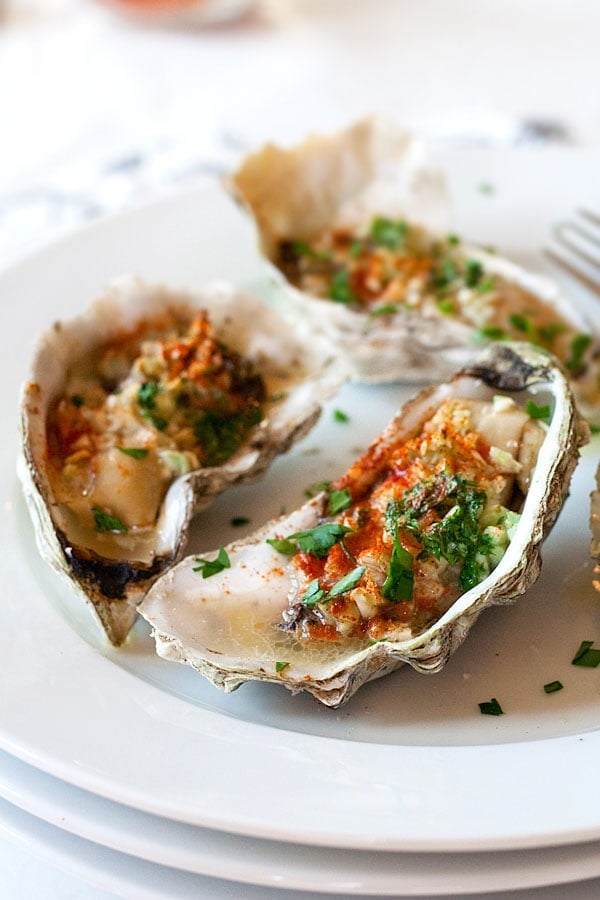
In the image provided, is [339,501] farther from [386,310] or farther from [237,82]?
[237,82]

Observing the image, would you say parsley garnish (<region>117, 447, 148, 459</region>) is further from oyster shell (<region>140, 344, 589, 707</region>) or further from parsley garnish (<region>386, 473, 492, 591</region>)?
parsley garnish (<region>386, 473, 492, 591</region>)

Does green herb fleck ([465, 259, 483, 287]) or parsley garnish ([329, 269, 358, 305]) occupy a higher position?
green herb fleck ([465, 259, 483, 287])

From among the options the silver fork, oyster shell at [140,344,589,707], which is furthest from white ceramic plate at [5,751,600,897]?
the silver fork

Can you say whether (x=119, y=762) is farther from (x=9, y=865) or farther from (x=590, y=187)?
(x=590, y=187)

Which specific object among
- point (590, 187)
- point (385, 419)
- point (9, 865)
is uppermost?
point (590, 187)

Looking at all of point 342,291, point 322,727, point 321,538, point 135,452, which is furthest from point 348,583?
point 342,291

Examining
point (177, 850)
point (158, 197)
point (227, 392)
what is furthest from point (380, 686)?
point (158, 197)
